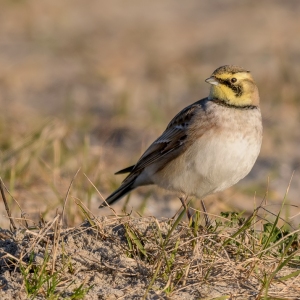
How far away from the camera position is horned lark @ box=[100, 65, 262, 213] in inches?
205

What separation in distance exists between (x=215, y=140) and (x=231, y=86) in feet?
1.60

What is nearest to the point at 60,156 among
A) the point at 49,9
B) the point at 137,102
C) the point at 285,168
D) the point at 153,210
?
the point at 153,210

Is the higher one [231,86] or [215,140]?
[231,86]

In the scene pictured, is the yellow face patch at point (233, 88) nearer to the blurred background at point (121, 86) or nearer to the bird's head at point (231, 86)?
the bird's head at point (231, 86)

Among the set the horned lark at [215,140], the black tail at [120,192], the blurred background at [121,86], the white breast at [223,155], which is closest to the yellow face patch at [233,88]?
the horned lark at [215,140]

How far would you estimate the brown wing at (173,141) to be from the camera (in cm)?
553

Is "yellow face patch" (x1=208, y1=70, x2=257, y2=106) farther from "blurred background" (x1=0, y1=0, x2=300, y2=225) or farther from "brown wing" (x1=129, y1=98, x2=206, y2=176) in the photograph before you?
"blurred background" (x1=0, y1=0, x2=300, y2=225)

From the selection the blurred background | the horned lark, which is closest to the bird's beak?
the horned lark

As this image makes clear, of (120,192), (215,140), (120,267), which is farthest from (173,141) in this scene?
(120,267)

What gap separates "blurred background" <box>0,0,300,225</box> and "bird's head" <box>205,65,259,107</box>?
33.6 inches

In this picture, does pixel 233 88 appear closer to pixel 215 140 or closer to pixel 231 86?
pixel 231 86

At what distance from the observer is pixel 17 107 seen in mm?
10391

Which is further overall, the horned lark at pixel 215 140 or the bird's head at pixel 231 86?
the bird's head at pixel 231 86

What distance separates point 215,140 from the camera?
5.22 metres
